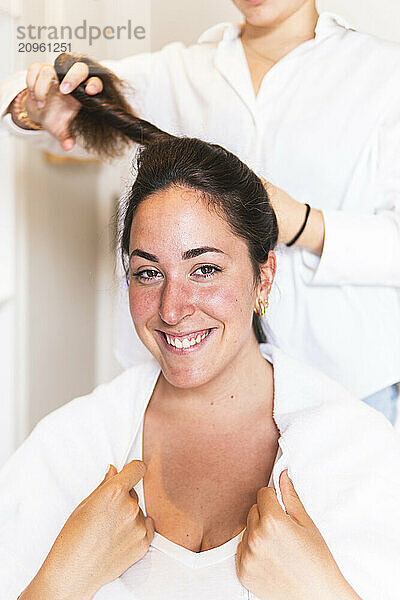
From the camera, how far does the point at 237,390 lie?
0.83m

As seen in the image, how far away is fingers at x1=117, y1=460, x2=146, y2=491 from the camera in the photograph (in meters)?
0.75

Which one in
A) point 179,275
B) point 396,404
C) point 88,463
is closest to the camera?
point 179,275

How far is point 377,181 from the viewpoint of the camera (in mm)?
895

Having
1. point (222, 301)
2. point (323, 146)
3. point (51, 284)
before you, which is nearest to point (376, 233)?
point (323, 146)

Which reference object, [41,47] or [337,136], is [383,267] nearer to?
[337,136]

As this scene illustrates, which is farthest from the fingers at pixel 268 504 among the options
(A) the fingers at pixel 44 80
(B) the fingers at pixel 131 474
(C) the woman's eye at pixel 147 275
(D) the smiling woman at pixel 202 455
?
(A) the fingers at pixel 44 80

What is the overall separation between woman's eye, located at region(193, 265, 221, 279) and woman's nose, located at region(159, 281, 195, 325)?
0.02 m

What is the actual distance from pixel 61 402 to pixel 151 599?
0.41 m

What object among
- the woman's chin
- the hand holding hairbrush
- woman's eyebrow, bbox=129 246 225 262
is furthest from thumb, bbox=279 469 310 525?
the hand holding hairbrush

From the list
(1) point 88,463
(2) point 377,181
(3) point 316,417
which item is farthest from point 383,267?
(1) point 88,463

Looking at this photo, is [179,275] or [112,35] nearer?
[179,275]

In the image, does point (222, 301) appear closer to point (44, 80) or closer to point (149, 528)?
point (149, 528)

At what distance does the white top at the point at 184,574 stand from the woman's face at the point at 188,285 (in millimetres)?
141

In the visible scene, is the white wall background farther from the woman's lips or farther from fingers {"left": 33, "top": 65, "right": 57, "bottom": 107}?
the woman's lips
